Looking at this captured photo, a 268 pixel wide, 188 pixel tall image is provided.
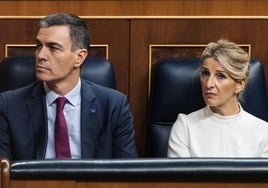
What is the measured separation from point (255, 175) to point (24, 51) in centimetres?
109

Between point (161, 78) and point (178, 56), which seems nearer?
point (161, 78)

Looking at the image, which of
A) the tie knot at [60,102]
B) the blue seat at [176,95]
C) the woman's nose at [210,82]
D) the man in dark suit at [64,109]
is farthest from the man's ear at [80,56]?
the woman's nose at [210,82]

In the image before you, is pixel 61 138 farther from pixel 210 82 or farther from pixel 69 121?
pixel 210 82

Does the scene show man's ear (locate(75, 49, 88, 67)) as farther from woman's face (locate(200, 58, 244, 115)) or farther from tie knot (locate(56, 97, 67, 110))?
woman's face (locate(200, 58, 244, 115))

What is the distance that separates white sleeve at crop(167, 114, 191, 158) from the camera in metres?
1.55

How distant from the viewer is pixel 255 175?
0.87m

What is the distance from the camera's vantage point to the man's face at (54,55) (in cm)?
146

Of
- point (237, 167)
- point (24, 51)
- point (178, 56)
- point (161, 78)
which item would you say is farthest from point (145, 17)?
point (237, 167)

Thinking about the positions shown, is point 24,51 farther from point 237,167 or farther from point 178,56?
point 237,167

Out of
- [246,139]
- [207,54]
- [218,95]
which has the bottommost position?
[246,139]

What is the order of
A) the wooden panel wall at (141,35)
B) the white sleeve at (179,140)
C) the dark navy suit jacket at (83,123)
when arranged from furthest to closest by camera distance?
the wooden panel wall at (141,35) → the white sleeve at (179,140) → the dark navy suit jacket at (83,123)

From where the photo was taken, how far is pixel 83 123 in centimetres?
147

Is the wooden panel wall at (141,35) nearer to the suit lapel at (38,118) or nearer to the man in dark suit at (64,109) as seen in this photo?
the man in dark suit at (64,109)

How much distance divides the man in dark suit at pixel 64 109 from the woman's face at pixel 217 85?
0.70ft
